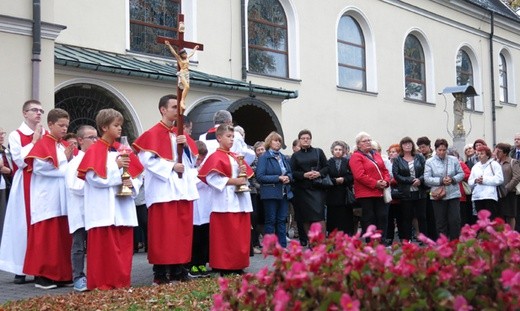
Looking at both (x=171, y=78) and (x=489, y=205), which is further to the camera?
(x=171, y=78)

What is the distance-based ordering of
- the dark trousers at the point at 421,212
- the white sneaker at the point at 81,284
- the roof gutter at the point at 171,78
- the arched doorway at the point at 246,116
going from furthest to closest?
the arched doorway at the point at 246,116
the roof gutter at the point at 171,78
the dark trousers at the point at 421,212
the white sneaker at the point at 81,284

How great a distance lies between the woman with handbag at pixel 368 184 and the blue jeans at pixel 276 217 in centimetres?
119

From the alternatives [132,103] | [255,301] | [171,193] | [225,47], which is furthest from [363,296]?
[225,47]

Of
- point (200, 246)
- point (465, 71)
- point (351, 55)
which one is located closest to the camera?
point (200, 246)

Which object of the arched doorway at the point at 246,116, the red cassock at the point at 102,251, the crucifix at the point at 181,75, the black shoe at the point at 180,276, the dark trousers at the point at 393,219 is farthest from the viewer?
the arched doorway at the point at 246,116

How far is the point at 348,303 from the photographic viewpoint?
9.58 feet

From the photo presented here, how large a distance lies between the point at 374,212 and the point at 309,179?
1119 mm

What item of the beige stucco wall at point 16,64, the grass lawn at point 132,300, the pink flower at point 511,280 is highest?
the beige stucco wall at point 16,64

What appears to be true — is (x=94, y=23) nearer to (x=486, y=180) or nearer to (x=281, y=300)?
(x=486, y=180)

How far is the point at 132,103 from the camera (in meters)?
15.0

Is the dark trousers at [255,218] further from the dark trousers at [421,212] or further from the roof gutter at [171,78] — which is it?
the roof gutter at [171,78]

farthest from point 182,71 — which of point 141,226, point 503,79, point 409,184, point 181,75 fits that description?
point 503,79

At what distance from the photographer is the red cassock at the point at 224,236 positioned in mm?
8703

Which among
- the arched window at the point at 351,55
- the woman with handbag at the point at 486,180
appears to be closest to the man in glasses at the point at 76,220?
the woman with handbag at the point at 486,180
